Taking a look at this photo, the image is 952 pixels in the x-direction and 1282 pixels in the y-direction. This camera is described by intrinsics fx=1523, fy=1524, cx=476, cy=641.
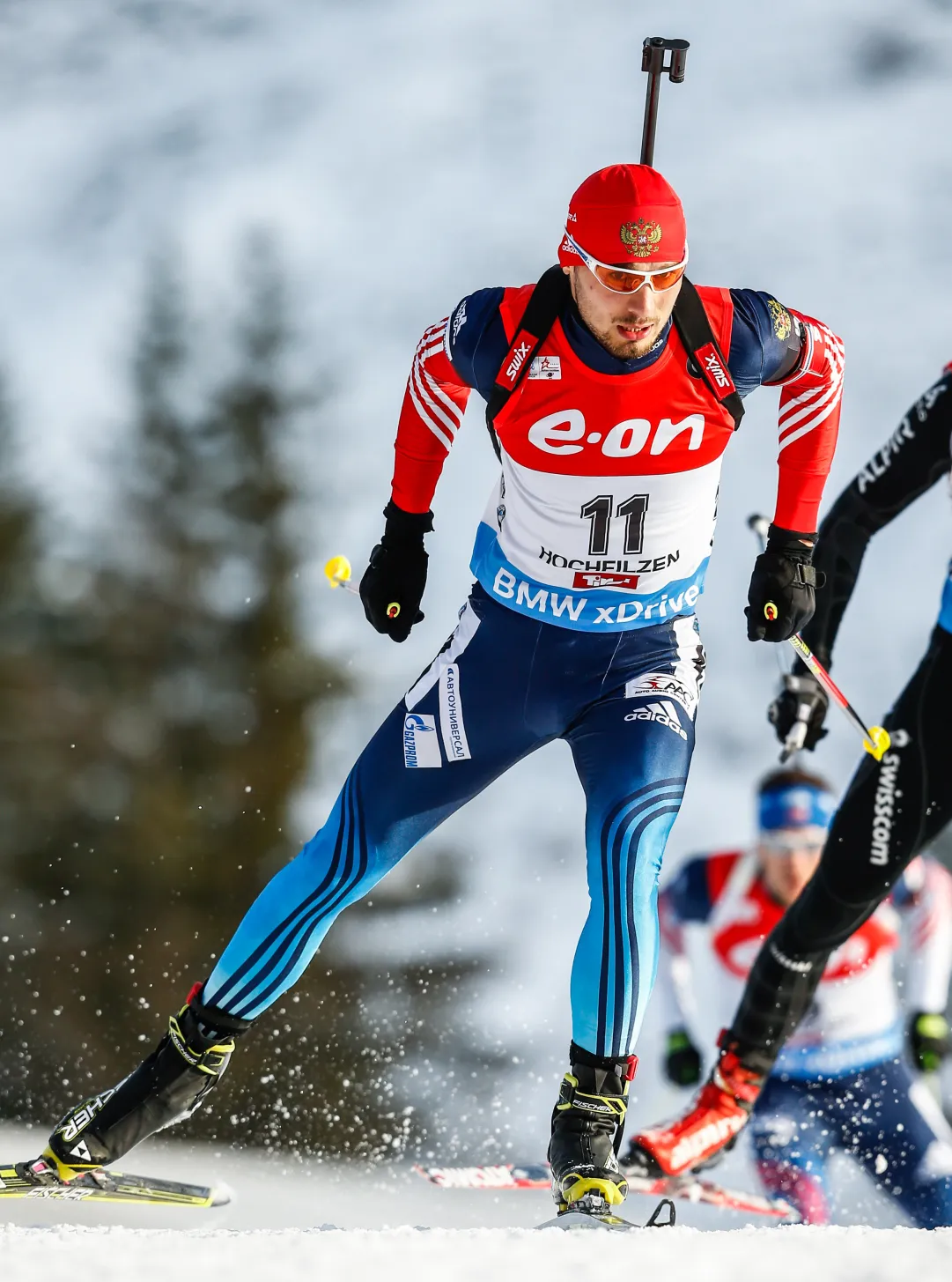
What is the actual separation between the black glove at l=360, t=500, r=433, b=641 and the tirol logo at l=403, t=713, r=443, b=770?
0.31 m

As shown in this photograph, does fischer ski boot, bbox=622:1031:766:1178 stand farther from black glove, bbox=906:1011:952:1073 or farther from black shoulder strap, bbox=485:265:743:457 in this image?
black shoulder strap, bbox=485:265:743:457

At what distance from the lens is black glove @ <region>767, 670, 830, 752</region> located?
4.67 metres

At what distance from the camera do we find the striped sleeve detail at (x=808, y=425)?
369 centimetres

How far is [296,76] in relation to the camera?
1996 inches

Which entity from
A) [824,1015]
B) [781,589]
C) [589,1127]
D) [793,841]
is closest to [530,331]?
[781,589]

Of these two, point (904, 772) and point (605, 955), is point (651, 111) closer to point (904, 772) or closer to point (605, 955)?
point (904, 772)

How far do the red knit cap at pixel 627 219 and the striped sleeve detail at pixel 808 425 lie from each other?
517mm

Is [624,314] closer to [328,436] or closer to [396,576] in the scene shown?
[396,576]

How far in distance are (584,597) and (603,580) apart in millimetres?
60

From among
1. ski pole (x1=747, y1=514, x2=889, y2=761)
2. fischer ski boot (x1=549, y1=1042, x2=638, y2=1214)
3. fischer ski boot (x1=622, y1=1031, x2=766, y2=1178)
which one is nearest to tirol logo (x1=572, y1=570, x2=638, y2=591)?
ski pole (x1=747, y1=514, x2=889, y2=761)

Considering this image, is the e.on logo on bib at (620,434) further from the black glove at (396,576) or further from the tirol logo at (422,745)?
the tirol logo at (422,745)

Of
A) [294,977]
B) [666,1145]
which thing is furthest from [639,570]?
[666,1145]

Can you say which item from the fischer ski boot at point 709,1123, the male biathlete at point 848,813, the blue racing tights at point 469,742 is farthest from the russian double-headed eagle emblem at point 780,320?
the fischer ski boot at point 709,1123

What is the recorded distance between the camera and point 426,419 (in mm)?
3799
